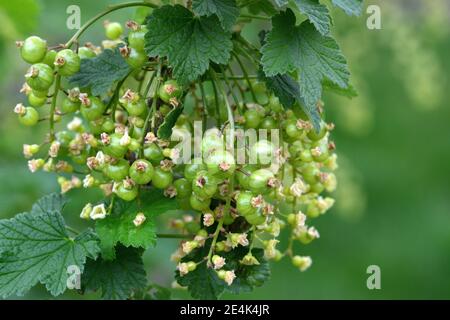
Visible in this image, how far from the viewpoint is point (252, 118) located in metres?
1.33

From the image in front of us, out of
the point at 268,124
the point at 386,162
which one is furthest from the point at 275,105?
the point at 386,162

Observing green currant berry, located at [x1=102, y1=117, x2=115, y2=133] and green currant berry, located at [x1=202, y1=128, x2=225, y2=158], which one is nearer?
green currant berry, located at [x1=202, y1=128, x2=225, y2=158]

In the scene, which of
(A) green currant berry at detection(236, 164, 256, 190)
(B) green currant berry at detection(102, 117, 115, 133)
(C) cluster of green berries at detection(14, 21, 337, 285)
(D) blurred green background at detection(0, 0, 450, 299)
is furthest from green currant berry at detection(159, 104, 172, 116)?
(D) blurred green background at detection(0, 0, 450, 299)

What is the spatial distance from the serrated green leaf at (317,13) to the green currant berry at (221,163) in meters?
0.29

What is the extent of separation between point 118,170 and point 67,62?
24 cm

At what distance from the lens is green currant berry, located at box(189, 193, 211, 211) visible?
1.29 meters

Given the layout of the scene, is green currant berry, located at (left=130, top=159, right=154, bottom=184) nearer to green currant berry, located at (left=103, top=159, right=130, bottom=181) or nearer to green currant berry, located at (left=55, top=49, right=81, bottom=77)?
green currant berry, located at (left=103, top=159, right=130, bottom=181)

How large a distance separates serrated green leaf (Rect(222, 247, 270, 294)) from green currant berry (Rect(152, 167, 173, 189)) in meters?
0.21

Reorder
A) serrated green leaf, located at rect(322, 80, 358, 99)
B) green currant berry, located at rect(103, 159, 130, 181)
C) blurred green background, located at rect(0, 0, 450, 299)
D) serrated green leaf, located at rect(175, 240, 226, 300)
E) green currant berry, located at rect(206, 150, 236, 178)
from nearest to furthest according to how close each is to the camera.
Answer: green currant berry, located at rect(206, 150, 236, 178)
green currant berry, located at rect(103, 159, 130, 181)
serrated green leaf, located at rect(175, 240, 226, 300)
serrated green leaf, located at rect(322, 80, 358, 99)
blurred green background, located at rect(0, 0, 450, 299)

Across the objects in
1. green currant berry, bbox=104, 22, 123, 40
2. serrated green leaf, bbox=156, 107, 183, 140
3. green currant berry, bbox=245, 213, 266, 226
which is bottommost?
green currant berry, bbox=245, 213, 266, 226

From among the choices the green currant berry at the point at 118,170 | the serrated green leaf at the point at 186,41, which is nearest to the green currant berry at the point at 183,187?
the green currant berry at the point at 118,170

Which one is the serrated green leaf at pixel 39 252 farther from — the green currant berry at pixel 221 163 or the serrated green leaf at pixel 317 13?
the serrated green leaf at pixel 317 13

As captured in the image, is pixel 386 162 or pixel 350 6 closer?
pixel 350 6

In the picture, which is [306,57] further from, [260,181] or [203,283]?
[203,283]
